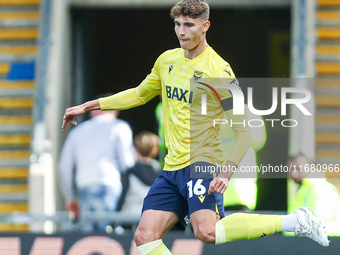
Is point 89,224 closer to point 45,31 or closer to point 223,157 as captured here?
point 223,157

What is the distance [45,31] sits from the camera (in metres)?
8.20

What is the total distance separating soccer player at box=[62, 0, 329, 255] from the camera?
13.5ft

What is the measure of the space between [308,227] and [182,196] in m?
0.99

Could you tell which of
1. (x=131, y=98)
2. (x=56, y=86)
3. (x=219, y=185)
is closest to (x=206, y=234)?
(x=219, y=185)

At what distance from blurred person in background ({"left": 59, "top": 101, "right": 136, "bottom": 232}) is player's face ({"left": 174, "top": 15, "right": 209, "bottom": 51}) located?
254 centimetres

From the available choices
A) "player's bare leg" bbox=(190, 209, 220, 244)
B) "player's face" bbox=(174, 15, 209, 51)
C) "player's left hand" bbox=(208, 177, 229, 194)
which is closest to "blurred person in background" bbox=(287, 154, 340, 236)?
"player's bare leg" bbox=(190, 209, 220, 244)

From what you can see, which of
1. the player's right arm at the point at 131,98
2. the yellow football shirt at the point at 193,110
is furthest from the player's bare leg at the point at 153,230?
the player's right arm at the point at 131,98

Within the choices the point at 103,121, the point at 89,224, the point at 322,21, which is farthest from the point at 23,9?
the point at 322,21

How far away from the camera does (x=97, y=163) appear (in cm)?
654

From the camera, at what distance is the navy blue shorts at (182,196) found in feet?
13.5

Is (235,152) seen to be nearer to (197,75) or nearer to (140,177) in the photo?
(197,75)

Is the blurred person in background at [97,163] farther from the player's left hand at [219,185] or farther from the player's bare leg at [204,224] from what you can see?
the player's left hand at [219,185]

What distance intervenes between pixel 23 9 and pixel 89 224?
381 cm

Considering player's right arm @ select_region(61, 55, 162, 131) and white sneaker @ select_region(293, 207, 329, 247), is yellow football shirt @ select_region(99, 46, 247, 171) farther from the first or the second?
white sneaker @ select_region(293, 207, 329, 247)
